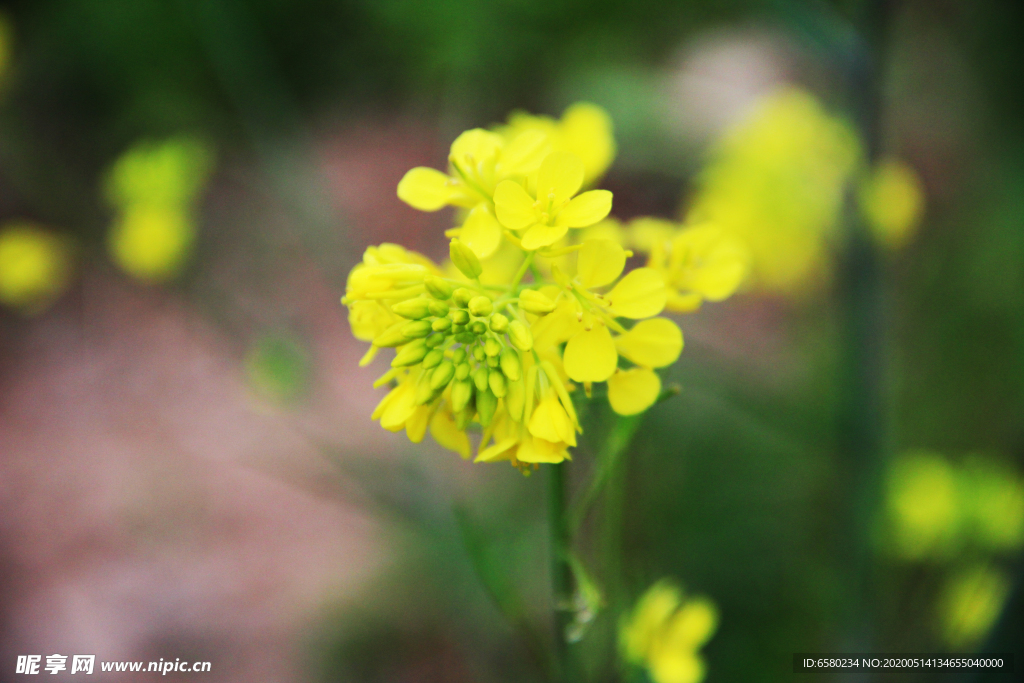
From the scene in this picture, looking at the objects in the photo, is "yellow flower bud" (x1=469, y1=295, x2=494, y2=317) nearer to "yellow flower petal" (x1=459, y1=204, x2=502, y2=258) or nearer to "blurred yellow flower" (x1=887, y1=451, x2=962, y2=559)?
"yellow flower petal" (x1=459, y1=204, x2=502, y2=258)

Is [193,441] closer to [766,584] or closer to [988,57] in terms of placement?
[766,584]

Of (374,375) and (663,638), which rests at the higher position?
(374,375)

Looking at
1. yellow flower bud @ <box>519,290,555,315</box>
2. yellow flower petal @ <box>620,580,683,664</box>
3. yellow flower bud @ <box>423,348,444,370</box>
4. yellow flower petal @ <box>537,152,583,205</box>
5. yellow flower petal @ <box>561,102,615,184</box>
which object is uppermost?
yellow flower petal @ <box>561,102,615,184</box>

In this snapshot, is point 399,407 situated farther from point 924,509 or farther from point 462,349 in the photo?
point 924,509

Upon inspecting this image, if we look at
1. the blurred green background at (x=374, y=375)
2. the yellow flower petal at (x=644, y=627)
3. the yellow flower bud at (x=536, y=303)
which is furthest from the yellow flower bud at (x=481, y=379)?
the yellow flower petal at (x=644, y=627)

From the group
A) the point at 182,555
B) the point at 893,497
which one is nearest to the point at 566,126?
the point at 893,497

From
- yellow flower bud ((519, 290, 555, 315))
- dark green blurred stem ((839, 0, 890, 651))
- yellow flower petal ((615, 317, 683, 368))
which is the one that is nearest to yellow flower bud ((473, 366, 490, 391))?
yellow flower bud ((519, 290, 555, 315))

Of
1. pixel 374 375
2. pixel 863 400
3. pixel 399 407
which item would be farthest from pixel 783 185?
pixel 374 375

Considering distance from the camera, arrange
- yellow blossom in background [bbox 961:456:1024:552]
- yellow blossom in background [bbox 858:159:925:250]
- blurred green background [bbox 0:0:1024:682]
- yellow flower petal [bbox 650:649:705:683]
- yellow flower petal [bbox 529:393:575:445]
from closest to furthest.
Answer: yellow flower petal [bbox 529:393:575:445] < yellow flower petal [bbox 650:649:705:683] < yellow blossom in background [bbox 858:159:925:250] < yellow blossom in background [bbox 961:456:1024:552] < blurred green background [bbox 0:0:1024:682]
